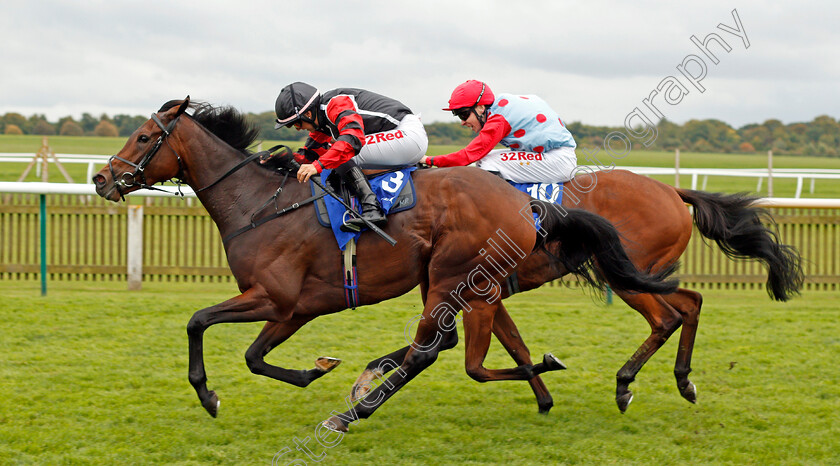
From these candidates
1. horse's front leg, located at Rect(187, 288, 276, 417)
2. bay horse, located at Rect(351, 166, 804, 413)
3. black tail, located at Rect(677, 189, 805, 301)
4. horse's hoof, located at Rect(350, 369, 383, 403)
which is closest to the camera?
horse's front leg, located at Rect(187, 288, 276, 417)

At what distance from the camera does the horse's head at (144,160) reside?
12.7 ft

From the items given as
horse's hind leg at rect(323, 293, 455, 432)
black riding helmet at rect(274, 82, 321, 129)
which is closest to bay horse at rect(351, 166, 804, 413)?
horse's hind leg at rect(323, 293, 455, 432)

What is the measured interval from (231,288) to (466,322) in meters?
4.65

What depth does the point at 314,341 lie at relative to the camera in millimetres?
5984

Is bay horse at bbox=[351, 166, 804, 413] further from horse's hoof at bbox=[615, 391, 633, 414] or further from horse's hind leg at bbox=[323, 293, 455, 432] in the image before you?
horse's hind leg at bbox=[323, 293, 455, 432]

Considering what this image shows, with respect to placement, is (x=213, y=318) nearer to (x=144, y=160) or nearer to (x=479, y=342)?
(x=144, y=160)

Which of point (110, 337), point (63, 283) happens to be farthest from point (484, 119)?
point (63, 283)

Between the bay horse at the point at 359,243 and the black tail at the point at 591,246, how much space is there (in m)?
0.01

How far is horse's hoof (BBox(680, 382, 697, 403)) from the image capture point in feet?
14.7

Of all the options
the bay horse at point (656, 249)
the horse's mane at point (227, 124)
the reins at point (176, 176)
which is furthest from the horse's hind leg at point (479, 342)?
the horse's mane at point (227, 124)

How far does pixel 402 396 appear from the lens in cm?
462

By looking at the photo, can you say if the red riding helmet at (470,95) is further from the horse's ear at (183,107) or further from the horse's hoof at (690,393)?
the horse's hoof at (690,393)

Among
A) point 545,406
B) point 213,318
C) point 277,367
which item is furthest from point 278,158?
point 545,406

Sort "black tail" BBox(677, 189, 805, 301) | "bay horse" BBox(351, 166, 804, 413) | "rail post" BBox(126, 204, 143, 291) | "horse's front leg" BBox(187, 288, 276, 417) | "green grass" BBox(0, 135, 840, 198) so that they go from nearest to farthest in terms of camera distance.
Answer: "horse's front leg" BBox(187, 288, 276, 417) → "bay horse" BBox(351, 166, 804, 413) → "black tail" BBox(677, 189, 805, 301) → "rail post" BBox(126, 204, 143, 291) → "green grass" BBox(0, 135, 840, 198)
